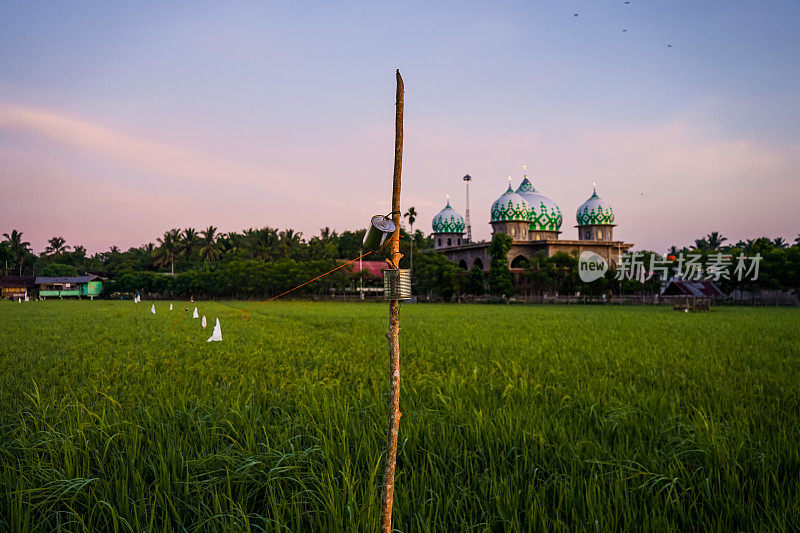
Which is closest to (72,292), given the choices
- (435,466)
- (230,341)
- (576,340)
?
(230,341)

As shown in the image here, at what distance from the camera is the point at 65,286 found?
75688mm

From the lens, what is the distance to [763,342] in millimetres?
12625

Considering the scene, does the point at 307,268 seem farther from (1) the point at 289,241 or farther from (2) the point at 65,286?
(2) the point at 65,286

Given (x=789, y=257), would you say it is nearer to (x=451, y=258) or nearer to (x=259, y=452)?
(x=451, y=258)

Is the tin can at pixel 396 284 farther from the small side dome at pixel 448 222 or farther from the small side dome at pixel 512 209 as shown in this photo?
the small side dome at pixel 448 222

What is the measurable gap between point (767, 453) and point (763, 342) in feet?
36.1

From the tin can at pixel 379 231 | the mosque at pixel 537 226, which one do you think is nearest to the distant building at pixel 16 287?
the mosque at pixel 537 226

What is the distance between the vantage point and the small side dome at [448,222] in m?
74.4

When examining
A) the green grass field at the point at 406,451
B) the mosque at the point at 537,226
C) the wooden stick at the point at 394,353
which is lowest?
the green grass field at the point at 406,451

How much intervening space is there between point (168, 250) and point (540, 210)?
6137 cm

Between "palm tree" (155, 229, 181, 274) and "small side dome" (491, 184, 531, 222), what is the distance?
54.6m

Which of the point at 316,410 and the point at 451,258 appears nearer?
the point at 316,410

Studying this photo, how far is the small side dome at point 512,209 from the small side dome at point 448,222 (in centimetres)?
1031

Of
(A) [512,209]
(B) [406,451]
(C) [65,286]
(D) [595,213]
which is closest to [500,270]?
(A) [512,209]
